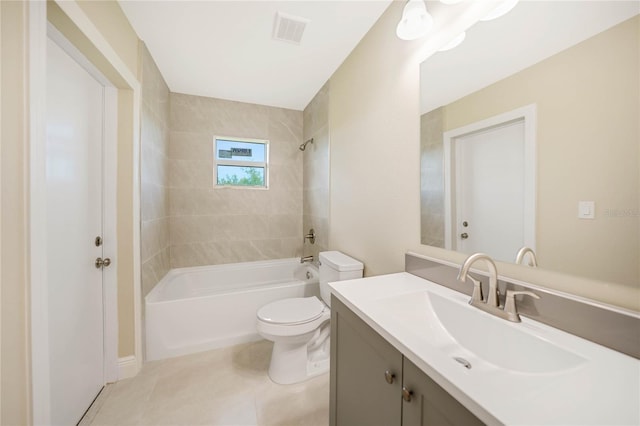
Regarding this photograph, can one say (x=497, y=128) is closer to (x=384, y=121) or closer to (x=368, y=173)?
(x=384, y=121)

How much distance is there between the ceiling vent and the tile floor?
2426 millimetres

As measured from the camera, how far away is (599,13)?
668 millimetres

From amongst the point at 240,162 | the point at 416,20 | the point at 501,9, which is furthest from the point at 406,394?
the point at 240,162

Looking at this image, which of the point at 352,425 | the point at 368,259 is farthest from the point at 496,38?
the point at 352,425

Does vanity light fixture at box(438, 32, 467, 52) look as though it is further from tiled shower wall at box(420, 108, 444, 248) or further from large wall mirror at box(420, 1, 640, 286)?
tiled shower wall at box(420, 108, 444, 248)

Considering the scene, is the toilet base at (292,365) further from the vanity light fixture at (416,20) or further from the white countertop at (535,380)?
the vanity light fixture at (416,20)

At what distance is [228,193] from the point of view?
2.86 m

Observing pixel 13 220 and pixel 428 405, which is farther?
pixel 13 220

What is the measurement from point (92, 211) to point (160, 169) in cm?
93

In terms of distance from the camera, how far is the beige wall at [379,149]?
1320 mm

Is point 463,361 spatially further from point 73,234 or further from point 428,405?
point 73,234

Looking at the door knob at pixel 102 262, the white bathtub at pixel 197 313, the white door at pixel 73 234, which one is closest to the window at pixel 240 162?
the white bathtub at pixel 197 313

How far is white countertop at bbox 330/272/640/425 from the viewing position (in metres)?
0.43

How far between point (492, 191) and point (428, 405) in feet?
2.58
